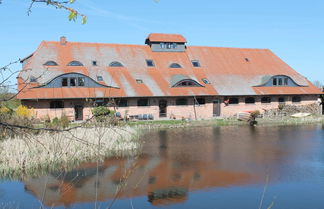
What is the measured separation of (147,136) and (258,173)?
1140 cm

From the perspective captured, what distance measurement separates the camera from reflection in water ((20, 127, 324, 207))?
1166 cm

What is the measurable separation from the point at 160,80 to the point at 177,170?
21911 millimetres

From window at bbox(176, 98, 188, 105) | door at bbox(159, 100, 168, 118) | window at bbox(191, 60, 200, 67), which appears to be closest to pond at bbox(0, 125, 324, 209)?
door at bbox(159, 100, 168, 118)

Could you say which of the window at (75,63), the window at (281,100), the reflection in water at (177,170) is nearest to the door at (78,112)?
the window at (75,63)

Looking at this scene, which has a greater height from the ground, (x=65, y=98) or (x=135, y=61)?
(x=135, y=61)

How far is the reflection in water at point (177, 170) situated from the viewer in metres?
11.7

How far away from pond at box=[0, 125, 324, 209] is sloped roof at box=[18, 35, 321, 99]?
1406 cm

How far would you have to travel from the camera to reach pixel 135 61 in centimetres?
3784

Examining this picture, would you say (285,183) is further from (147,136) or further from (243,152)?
(147,136)

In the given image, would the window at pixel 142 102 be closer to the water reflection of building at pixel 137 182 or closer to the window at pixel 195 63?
the window at pixel 195 63

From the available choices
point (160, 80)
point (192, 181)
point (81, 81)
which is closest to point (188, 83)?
point (160, 80)

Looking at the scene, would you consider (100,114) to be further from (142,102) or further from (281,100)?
(281,100)

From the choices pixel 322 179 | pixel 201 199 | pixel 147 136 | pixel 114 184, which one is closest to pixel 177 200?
pixel 201 199

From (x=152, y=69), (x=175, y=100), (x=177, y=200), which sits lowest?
(x=177, y=200)
